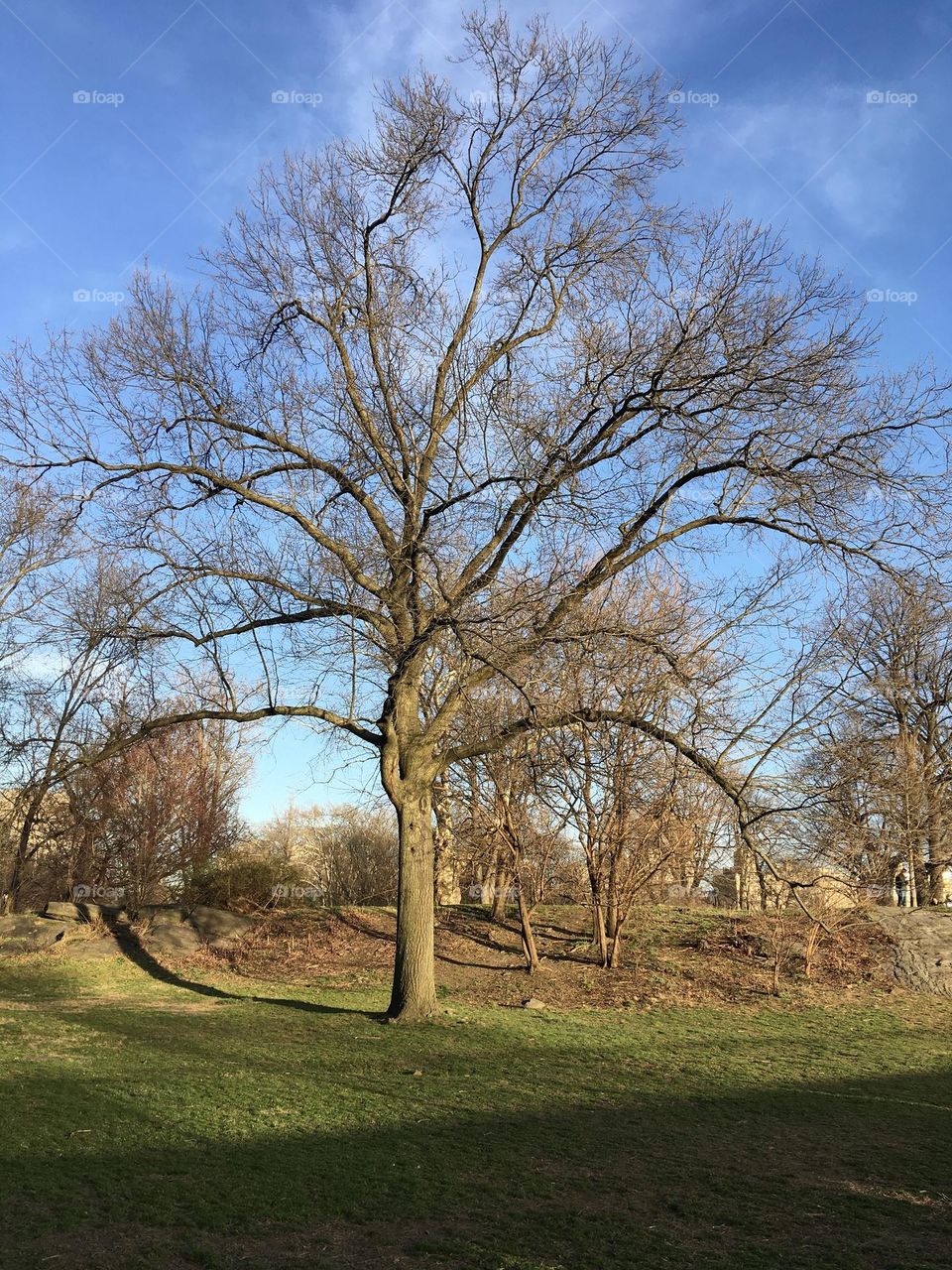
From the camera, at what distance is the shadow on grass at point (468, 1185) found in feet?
13.8

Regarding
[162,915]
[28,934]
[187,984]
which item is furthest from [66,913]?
[187,984]

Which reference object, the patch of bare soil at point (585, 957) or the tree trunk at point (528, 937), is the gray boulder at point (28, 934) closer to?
the patch of bare soil at point (585, 957)

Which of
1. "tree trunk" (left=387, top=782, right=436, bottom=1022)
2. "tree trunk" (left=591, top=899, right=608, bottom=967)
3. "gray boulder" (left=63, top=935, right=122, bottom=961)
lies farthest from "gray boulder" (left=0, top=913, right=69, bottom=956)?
"tree trunk" (left=591, top=899, right=608, bottom=967)

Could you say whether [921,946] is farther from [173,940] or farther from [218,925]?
[173,940]

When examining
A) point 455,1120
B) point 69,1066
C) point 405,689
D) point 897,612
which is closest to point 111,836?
point 405,689

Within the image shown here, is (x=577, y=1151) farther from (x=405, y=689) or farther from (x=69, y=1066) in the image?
(x=405, y=689)

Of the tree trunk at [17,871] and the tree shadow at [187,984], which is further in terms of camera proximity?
the tree trunk at [17,871]

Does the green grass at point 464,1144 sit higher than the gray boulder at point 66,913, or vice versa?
the gray boulder at point 66,913

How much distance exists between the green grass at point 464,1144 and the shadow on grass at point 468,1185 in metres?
0.02

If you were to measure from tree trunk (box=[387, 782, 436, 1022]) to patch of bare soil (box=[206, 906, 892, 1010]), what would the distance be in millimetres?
1885

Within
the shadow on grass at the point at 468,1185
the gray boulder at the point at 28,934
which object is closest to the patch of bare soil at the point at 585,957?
the gray boulder at the point at 28,934

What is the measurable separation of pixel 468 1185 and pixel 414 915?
5.69 m

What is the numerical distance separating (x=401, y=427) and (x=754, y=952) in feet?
32.0

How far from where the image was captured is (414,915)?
10.8m
